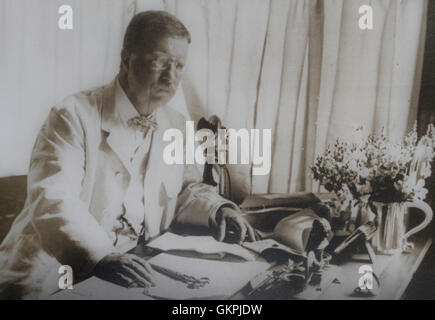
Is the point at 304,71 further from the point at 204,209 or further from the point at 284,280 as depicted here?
the point at 284,280

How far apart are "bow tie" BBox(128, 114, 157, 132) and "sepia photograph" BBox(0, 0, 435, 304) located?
1cm

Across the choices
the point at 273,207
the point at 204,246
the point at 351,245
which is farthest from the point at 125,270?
the point at 351,245

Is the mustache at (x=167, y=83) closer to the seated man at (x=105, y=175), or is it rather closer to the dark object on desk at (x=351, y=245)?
the seated man at (x=105, y=175)

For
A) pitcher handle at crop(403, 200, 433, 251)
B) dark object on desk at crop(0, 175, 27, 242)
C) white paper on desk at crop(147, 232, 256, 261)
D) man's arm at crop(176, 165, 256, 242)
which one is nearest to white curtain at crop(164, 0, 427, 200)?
man's arm at crop(176, 165, 256, 242)

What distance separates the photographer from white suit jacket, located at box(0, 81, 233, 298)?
5.81ft

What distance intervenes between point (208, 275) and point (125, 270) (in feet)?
1.24

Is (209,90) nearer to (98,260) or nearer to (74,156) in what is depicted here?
(74,156)

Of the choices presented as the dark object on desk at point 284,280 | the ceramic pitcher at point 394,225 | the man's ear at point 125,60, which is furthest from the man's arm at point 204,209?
the ceramic pitcher at point 394,225

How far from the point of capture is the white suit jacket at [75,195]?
1771mm

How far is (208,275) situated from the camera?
1862 mm

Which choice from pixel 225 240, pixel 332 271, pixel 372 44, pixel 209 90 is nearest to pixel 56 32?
pixel 209 90

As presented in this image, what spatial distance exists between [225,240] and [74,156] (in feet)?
2.56

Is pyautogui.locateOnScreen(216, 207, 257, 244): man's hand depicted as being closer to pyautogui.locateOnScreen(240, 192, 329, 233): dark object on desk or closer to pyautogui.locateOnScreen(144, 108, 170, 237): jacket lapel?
pyautogui.locateOnScreen(240, 192, 329, 233): dark object on desk

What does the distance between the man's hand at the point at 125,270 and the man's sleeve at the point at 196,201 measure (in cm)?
27
